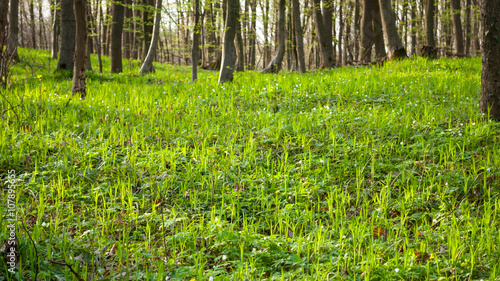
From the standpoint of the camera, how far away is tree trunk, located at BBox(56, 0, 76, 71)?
34.6 feet


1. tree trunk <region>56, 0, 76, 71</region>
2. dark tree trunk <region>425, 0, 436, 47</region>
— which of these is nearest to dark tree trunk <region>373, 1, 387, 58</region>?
dark tree trunk <region>425, 0, 436, 47</region>

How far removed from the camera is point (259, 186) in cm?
388

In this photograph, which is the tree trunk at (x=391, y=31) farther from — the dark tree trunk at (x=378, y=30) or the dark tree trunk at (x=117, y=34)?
the dark tree trunk at (x=117, y=34)

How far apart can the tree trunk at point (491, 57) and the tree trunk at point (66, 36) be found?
10.8 meters

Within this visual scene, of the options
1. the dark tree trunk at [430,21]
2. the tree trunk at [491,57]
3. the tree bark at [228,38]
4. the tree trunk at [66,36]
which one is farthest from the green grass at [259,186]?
the dark tree trunk at [430,21]

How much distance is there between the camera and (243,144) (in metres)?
4.97

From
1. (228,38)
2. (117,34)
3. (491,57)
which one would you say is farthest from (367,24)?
(117,34)

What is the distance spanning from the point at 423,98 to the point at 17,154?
6.78 m

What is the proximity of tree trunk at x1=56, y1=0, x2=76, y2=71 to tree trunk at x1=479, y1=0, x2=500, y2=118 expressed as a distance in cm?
1082

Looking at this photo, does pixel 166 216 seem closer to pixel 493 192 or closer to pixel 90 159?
pixel 90 159

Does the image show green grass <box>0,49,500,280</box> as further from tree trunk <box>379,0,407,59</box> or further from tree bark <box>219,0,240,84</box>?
tree trunk <box>379,0,407,59</box>

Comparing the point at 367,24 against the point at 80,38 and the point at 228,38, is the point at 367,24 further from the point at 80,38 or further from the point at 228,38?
the point at 80,38

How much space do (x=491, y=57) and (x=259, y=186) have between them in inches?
159

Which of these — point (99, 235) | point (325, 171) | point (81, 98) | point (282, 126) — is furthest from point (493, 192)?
point (81, 98)
